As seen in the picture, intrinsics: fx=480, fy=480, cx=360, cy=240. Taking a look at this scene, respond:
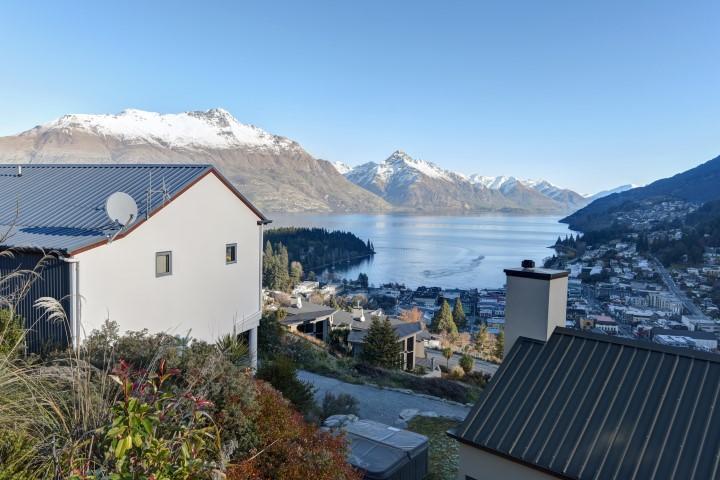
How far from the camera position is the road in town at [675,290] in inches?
2303

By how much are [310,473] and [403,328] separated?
28.0 m

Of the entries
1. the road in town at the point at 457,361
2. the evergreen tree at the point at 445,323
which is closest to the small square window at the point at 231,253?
the road in town at the point at 457,361

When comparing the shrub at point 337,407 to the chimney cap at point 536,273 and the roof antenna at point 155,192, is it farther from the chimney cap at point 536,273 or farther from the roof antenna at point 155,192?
the roof antenna at point 155,192

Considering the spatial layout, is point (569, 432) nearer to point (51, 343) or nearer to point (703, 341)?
point (51, 343)

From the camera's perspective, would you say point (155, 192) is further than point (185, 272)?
No

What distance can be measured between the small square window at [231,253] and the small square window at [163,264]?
6.63ft

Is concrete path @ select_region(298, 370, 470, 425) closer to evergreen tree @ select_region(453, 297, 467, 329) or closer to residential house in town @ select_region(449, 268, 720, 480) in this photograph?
residential house in town @ select_region(449, 268, 720, 480)

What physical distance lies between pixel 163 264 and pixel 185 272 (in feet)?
2.03

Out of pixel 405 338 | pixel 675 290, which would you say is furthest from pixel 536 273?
pixel 675 290

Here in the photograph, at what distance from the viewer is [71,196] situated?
10.3 m

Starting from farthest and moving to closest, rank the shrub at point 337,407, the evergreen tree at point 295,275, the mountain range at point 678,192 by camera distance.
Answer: the mountain range at point 678,192 < the evergreen tree at point 295,275 < the shrub at point 337,407

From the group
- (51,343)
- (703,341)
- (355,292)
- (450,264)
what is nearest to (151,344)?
(51,343)

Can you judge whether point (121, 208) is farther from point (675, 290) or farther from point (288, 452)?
point (675, 290)

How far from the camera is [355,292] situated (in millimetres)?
73812
